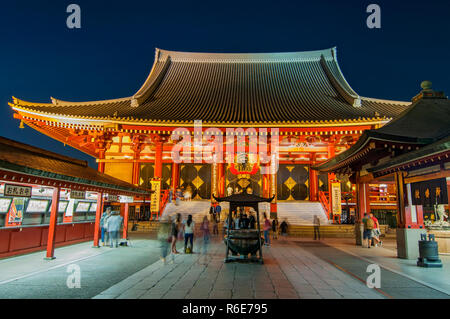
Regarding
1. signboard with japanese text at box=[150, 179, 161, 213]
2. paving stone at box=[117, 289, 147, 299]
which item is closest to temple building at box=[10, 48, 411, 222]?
signboard with japanese text at box=[150, 179, 161, 213]

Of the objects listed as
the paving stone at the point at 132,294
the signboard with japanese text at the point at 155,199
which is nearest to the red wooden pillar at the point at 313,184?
the signboard with japanese text at the point at 155,199

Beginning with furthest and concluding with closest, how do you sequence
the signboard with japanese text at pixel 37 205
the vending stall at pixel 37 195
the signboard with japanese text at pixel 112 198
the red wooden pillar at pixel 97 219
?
the signboard with japanese text at pixel 112 198 → the red wooden pillar at pixel 97 219 → the signboard with japanese text at pixel 37 205 → the vending stall at pixel 37 195

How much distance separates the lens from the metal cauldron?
810 centimetres

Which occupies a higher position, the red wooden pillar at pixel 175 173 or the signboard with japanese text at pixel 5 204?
the red wooden pillar at pixel 175 173

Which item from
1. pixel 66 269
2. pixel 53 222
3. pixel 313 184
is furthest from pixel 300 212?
pixel 66 269

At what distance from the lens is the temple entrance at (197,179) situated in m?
22.4

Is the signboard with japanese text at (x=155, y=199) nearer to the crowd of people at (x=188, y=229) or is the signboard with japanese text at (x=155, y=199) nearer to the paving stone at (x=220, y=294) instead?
the crowd of people at (x=188, y=229)

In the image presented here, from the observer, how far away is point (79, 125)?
16984 mm

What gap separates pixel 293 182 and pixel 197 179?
25.2ft

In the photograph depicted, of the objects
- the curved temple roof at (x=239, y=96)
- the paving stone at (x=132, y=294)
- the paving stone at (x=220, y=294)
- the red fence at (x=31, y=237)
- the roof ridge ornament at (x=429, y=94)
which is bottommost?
the paving stone at (x=132, y=294)

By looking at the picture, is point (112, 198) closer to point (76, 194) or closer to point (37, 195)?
point (76, 194)

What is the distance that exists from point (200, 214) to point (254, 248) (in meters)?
10.8

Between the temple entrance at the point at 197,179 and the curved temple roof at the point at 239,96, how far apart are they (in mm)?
5200
